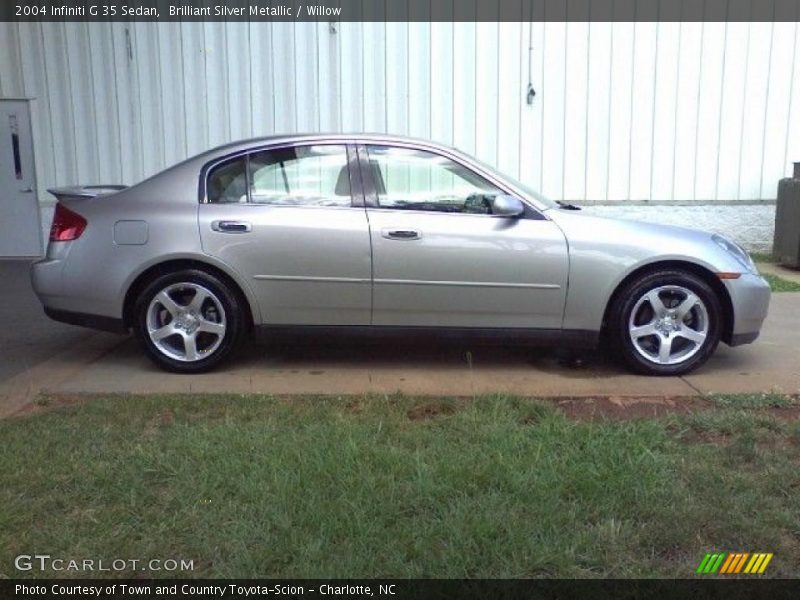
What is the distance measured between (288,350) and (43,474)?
256cm

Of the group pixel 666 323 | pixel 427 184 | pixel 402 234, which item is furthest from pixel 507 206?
pixel 666 323

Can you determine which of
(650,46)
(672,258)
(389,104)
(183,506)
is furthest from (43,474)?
(650,46)

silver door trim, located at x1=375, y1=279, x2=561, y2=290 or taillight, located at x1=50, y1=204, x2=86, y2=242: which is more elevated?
taillight, located at x1=50, y1=204, x2=86, y2=242

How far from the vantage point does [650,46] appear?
1010 cm

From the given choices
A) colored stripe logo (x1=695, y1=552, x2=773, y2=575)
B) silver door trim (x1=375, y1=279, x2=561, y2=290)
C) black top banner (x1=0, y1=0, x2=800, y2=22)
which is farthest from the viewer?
black top banner (x1=0, y1=0, x2=800, y2=22)

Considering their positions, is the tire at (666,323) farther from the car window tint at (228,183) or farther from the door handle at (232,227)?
the car window tint at (228,183)

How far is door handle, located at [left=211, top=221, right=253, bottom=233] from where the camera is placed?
16.9 feet

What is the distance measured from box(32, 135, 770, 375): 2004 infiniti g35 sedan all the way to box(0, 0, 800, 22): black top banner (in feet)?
17.3

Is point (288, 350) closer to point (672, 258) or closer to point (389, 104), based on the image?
point (672, 258)

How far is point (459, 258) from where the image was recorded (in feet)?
16.7

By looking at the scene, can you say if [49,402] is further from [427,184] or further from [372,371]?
[427,184]
